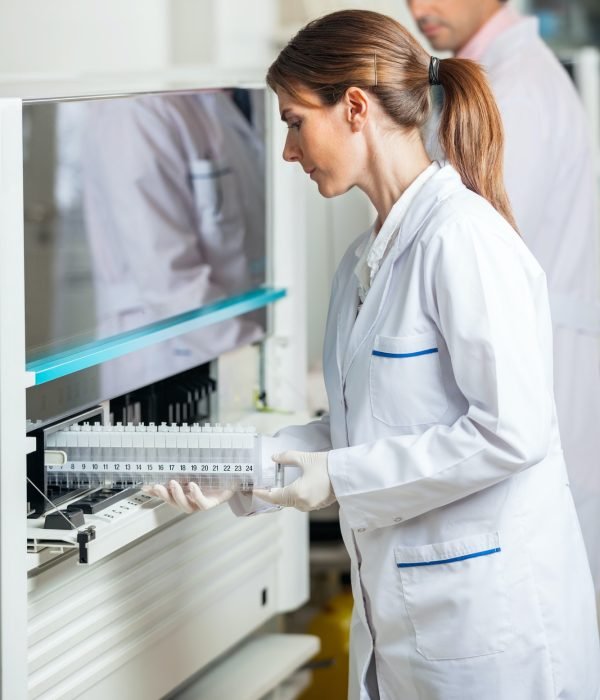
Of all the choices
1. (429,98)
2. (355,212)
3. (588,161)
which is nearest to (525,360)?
(429,98)

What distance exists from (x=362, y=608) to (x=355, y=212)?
6.61 feet

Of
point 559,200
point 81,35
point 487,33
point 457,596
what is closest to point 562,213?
point 559,200

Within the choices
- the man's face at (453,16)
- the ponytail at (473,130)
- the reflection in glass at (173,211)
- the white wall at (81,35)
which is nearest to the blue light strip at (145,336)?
the reflection in glass at (173,211)

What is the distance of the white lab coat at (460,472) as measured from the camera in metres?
1.29

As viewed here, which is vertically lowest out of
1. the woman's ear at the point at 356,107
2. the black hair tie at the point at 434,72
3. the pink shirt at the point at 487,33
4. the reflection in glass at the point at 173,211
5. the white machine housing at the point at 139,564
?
the white machine housing at the point at 139,564

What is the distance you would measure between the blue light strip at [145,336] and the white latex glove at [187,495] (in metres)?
0.20

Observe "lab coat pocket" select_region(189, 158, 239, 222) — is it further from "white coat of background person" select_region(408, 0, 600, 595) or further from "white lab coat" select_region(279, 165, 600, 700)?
"white lab coat" select_region(279, 165, 600, 700)

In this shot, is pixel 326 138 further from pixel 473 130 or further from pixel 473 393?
pixel 473 393

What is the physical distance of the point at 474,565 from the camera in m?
1.36

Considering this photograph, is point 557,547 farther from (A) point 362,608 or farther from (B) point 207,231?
(B) point 207,231

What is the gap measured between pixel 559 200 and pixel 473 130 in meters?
0.79

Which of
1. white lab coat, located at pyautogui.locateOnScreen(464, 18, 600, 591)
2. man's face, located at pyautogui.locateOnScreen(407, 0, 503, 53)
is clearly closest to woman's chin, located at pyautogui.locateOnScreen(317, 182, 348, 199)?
white lab coat, located at pyautogui.locateOnScreen(464, 18, 600, 591)

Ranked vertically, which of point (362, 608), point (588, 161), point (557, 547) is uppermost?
point (588, 161)

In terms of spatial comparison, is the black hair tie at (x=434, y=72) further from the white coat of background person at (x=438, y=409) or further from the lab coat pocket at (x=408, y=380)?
the lab coat pocket at (x=408, y=380)
